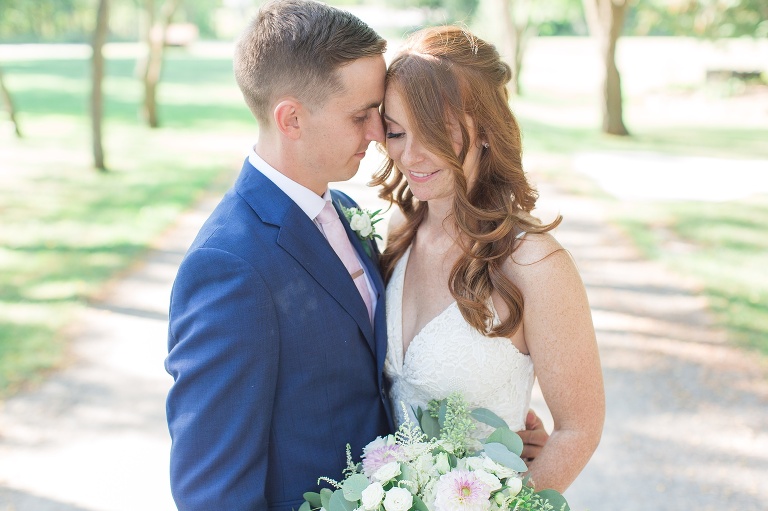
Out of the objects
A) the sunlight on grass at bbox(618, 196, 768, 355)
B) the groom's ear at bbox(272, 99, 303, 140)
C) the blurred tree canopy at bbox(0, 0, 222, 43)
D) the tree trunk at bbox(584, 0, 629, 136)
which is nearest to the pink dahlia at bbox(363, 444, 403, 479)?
the groom's ear at bbox(272, 99, 303, 140)

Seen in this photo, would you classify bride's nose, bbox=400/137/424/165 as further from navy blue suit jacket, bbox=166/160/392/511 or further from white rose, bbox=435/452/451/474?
white rose, bbox=435/452/451/474

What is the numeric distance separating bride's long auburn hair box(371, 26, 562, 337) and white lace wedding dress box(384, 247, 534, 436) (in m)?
0.08

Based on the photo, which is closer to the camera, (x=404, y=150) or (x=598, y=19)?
(x=404, y=150)

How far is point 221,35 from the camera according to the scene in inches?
3108

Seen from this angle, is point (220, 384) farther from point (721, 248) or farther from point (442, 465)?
point (721, 248)

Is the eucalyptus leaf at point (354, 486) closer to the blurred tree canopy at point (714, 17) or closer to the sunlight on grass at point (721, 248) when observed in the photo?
the sunlight on grass at point (721, 248)

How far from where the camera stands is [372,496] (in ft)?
6.73

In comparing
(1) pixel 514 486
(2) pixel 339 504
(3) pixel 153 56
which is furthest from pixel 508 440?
(3) pixel 153 56

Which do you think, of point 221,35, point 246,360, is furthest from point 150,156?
point 221,35

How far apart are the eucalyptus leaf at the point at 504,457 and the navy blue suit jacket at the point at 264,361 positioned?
48 cm

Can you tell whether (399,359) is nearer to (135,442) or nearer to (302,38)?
(302,38)

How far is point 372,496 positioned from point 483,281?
0.90 metres

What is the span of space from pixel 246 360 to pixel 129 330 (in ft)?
16.3

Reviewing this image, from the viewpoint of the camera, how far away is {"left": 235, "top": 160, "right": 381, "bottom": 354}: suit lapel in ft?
7.72
